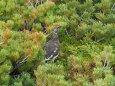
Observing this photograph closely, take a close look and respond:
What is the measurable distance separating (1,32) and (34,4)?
2.37 metres

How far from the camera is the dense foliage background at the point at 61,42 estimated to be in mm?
3732

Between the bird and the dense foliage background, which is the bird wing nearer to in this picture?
the bird

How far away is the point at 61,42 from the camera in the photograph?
5.85 metres

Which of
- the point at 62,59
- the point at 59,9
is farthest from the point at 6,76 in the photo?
the point at 59,9

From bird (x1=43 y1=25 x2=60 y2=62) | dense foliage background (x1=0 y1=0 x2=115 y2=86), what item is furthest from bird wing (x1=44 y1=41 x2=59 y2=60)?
dense foliage background (x1=0 y1=0 x2=115 y2=86)

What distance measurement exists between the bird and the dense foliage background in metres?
0.10

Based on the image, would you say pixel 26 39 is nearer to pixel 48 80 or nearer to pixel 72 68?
pixel 72 68

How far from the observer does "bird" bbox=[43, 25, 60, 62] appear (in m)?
4.98

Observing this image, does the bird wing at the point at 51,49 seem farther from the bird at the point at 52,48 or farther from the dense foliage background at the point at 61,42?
the dense foliage background at the point at 61,42

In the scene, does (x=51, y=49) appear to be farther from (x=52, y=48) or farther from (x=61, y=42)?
(x=61, y=42)

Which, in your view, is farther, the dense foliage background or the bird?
the bird

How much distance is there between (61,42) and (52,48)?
0.75 meters

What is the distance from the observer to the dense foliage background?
3.73 m

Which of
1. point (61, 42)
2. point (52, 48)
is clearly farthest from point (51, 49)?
point (61, 42)
